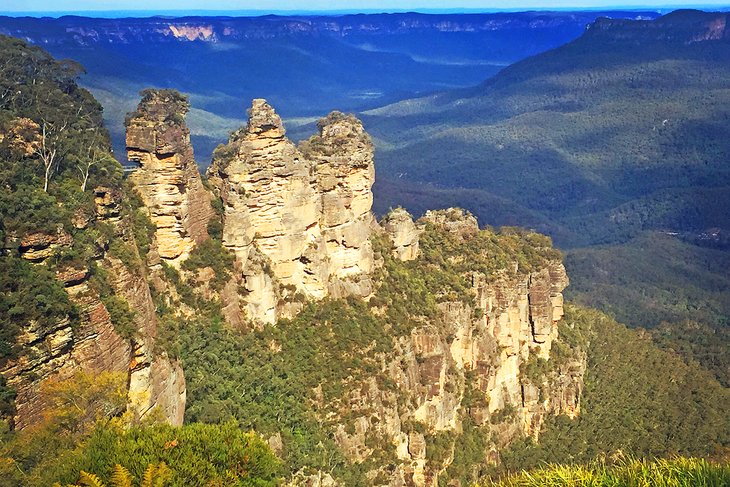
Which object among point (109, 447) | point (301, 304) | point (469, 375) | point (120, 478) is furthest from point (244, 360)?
point (120, 478)

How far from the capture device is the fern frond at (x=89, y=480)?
65.2ft

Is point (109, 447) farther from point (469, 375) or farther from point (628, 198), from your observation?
point (628, 198)

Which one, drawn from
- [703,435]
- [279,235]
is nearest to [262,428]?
[279,235]

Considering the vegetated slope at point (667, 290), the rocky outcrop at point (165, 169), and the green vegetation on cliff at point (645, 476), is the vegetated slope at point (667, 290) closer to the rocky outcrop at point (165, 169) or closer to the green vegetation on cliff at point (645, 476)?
the rocky outcrop at point (165, 169)

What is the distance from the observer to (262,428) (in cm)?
3522

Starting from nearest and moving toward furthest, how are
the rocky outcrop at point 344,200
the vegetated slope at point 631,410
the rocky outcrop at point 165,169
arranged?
the rocky outcrop at point 165,169 → the rocky outcrop at point 344,200 → the vegetated slope at point 631,410

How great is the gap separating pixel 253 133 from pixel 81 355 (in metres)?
18.5

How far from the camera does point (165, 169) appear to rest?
37.2m

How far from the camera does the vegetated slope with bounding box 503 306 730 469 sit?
168 ft

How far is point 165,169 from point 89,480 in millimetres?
19351

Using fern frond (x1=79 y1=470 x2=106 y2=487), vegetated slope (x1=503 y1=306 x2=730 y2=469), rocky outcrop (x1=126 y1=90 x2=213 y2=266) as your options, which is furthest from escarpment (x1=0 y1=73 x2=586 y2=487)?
fern frond (x1=79 y1=470 x2=106 y2=487)

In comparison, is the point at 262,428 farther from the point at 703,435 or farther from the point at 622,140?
the point at 622,140

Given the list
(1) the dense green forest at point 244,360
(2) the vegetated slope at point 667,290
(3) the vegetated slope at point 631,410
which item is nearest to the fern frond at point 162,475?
(1) the dense green forest at point 244,360

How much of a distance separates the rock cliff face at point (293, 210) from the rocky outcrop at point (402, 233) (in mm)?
3173
